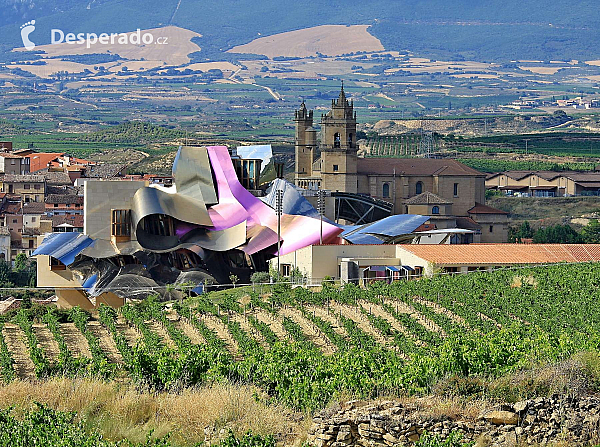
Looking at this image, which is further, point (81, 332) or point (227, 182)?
point (227, 182)

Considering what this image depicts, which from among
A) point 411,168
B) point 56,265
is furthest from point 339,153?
point 56,265

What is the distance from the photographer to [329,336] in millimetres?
33312

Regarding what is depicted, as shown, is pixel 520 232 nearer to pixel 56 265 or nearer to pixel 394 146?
pixel 56 265

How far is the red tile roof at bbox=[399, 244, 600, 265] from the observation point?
52.5 meters

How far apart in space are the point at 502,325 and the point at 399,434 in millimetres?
13711

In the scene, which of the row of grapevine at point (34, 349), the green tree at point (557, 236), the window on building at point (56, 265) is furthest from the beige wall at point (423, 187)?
the row of grapevine at point (34, 349)

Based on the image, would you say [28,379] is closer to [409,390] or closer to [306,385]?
[306,385]

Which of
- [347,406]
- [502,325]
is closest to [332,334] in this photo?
[502,325]

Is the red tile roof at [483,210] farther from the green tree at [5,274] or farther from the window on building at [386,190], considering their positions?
the green tree at [5,274]

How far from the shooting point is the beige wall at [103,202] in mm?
61094

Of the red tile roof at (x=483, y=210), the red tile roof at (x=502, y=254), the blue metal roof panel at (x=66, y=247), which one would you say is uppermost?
the red tile roof at (x=502, y=254)

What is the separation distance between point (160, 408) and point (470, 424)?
619 cm

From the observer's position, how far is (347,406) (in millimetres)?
21719

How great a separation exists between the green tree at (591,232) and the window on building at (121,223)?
32496 mm
